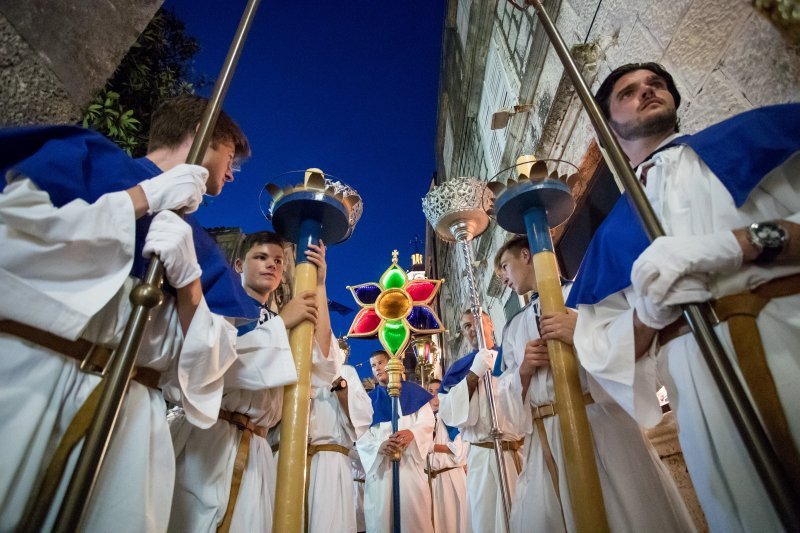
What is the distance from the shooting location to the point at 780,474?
31.2 inches

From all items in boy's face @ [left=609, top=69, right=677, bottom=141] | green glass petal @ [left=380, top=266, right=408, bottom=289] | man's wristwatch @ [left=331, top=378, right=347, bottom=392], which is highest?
green glass petal @ [left=380, top=266, right=408, bottom=289]

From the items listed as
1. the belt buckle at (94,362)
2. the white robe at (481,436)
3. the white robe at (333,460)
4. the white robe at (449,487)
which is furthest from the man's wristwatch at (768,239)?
the white robe at (449,487)

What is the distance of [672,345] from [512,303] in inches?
198

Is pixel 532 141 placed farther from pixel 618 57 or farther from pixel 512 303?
pixel 512 303

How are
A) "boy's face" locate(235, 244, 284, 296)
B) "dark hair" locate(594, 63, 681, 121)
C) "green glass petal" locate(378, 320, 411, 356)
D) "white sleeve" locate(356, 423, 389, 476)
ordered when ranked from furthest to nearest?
1. "white sleeve" locate(356, 423, 389, 476)
2. "green glass petal" locate(378, 320, 411, 356)
3. "boy's face" locate(235, 244, 284, 296)
4. "dark hair" locate(594, 63, 681, 121)

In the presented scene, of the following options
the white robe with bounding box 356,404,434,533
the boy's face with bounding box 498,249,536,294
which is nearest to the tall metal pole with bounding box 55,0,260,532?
the boy's face with bounding box 498,249,536,294

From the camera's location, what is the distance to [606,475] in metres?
2.08

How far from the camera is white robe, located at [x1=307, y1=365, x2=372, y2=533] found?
3498 mm

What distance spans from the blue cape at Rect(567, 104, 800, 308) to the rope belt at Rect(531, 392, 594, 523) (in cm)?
86

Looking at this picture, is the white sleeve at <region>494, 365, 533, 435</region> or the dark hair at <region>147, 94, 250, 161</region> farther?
the white sleeve at <region>494, 365, 533, 435</region>

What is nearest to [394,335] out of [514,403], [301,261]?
[514,403]

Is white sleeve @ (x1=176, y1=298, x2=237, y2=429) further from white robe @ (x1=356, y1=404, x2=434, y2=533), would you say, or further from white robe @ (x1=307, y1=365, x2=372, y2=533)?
white robe @ (x1=356, y1=404, x2=434, y2=533)

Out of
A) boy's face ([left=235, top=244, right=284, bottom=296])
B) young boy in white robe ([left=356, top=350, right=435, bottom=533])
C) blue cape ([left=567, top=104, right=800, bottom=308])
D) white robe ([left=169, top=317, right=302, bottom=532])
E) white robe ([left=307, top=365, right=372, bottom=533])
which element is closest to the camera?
blue cape ([left=567, top=104, right=800, bottom=308])

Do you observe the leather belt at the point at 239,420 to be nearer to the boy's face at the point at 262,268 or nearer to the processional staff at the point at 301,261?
the processional staff at the point at 301,261
